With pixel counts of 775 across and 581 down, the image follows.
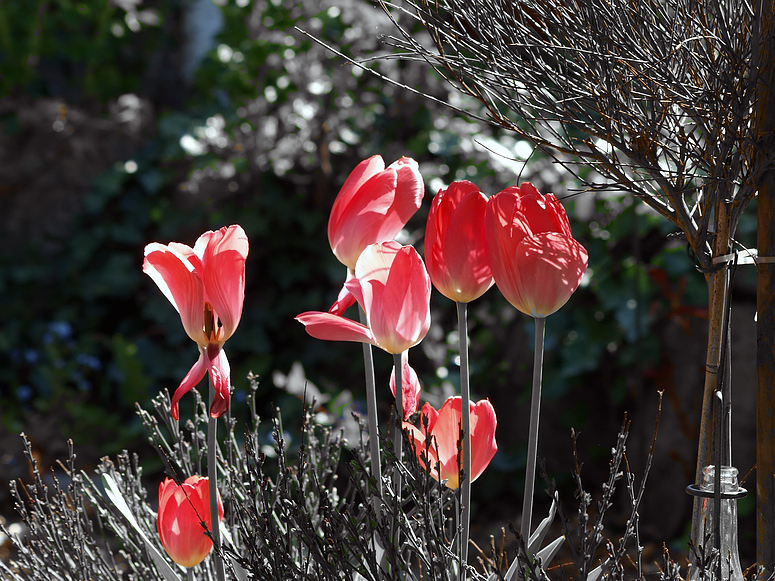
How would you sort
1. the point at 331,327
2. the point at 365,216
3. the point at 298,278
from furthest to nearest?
the point at 298,278, the point at 365,216, the point at 331,327

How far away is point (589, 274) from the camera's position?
2170mm

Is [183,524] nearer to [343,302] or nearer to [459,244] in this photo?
[343,302]

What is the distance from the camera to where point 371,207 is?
26.2 inches

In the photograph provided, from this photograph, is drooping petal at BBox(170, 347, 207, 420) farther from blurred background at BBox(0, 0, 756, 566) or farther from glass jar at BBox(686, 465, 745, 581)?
blurred background at BBox(0, 0, 756, 566)

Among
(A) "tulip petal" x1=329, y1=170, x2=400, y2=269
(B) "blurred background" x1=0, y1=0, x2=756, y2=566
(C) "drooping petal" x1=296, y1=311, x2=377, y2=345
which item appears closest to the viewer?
(C) "drooping petal" x1=296, y1=311, x2=377, y2=345

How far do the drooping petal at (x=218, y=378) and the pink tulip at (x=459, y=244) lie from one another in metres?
0.20

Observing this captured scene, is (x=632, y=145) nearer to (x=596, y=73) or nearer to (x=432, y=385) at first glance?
(x=596, y=73)

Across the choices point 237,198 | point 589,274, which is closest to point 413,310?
point 589,274

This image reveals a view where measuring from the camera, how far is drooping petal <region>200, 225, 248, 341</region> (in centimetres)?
60

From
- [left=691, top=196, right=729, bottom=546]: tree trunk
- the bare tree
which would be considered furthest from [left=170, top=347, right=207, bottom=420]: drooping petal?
[left=691, top=196, right=729, bottom=546]: tree trunk

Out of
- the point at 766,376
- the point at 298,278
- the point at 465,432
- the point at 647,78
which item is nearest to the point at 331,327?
the point at 465,432

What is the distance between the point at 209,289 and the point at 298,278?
1997 mm

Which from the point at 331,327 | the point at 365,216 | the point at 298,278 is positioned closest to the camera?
the point at 331,327

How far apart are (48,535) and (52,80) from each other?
3951 millimetres
